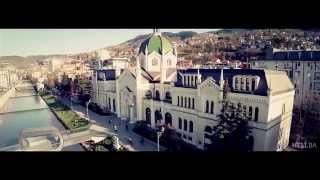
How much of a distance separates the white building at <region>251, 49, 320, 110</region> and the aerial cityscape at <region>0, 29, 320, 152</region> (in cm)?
1

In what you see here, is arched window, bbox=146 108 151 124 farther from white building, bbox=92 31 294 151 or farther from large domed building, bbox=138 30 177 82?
large domed building, bbox=138 30 177 82

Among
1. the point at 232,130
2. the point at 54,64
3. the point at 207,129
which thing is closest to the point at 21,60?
the point at 54,64

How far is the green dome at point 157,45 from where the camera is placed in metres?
3.95

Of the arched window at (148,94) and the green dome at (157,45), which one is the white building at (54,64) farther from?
the arched window at (148,94)

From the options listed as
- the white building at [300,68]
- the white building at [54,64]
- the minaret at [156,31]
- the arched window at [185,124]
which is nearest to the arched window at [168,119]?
the arched window at [185,124]

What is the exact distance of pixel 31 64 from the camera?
13.0 ft

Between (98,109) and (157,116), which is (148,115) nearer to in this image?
(157,116)

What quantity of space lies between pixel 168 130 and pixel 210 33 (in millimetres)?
1422
